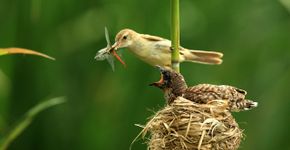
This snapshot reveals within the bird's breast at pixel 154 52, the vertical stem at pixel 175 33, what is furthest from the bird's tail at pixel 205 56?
the vertical stem at pixel 175 33

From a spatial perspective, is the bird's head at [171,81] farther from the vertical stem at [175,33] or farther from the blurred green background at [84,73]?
the blurred green background at [84,73]

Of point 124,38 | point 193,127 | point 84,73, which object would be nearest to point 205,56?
point 193,127

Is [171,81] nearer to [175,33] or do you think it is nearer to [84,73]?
[175,33]

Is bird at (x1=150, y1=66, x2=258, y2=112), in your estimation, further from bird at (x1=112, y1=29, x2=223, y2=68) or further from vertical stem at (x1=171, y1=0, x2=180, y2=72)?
vertical stem at (x1=171, y1=0, x2=180, y2=72)

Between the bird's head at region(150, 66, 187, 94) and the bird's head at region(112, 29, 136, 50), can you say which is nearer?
the bird's head at region(112, 29, 136, 50)

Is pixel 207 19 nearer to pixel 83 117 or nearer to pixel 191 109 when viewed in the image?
Result: pixel 83 117

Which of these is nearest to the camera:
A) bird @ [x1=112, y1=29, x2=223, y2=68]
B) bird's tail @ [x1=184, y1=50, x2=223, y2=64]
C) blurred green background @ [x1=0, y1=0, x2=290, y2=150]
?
bird @ [x1=112, y1=29, x2=223, y2=68]

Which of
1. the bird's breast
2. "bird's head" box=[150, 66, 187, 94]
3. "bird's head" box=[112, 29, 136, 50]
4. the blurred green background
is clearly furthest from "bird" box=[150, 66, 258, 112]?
the blurred green background
